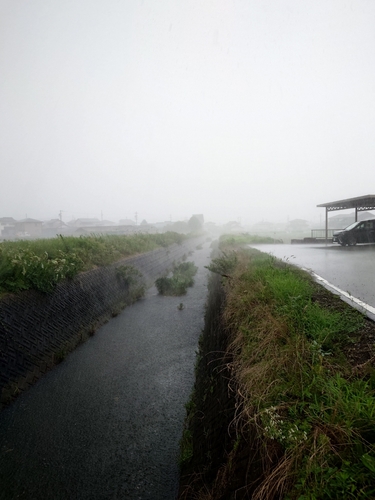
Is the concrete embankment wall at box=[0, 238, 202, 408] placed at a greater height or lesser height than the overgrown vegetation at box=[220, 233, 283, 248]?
lesser

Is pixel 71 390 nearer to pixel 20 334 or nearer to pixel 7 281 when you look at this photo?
pixel 20 334

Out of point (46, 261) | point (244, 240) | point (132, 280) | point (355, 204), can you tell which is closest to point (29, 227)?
point (244, 240)

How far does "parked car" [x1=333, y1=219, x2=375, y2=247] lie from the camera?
16109 millimetres

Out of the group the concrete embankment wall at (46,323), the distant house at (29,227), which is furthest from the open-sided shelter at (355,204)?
the distant house at (29,227)

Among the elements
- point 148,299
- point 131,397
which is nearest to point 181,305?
point 148,299

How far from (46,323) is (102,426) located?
2.60m

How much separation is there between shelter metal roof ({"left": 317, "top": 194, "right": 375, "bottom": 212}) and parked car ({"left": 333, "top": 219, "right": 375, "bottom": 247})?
1460mm

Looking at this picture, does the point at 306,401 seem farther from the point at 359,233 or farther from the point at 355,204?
the point at 355,204

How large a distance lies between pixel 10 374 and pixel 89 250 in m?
5.70

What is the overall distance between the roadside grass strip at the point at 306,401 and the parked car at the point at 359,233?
1468 cm

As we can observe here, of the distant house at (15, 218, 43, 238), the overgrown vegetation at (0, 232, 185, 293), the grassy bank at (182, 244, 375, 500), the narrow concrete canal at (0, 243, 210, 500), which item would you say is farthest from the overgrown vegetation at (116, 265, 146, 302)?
the distant house at (15, 218, 43, 238)

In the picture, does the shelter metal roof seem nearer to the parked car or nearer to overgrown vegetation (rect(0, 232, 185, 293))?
the parked car

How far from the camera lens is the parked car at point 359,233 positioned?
52.9 ft

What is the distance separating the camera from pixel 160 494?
3.20 m
